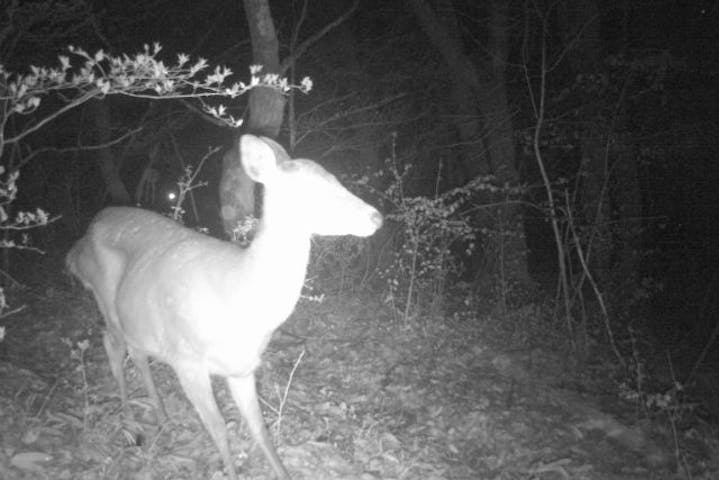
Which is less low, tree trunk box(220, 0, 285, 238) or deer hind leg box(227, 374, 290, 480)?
tree trunk box(220, 0, 285, 238)

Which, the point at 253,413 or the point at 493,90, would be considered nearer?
the point at 253,413

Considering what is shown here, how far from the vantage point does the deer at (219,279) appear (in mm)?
3430

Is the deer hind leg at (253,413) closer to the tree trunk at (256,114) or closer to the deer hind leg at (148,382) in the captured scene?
the deer hind leg at (148,382)

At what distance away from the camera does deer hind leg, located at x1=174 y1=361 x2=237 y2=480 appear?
3.88 m

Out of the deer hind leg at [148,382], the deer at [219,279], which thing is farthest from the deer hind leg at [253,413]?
the deer hind leg at [148,382]

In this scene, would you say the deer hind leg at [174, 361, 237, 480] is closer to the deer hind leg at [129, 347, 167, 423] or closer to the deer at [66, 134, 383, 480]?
the deer at [66, 134, 383, 480]

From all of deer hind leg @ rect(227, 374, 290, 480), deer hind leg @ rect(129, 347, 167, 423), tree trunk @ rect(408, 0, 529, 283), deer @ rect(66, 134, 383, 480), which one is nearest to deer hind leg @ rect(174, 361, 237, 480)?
deer @ rect(66, 134, 383, 480)

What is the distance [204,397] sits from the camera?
12.8ft

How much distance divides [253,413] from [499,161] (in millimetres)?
7277

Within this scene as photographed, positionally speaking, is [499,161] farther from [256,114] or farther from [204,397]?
[204,397]

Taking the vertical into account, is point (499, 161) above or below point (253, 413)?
above

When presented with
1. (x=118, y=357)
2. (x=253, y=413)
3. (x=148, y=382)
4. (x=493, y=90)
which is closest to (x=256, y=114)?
(x=118, y=357)

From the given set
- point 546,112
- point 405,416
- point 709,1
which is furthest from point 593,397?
point 709,1

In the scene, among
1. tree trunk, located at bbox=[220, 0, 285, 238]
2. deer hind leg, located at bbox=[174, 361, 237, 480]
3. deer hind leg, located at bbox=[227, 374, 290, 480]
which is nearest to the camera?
deer hind leg, located at bbox=[174, 361, 237, 480]
